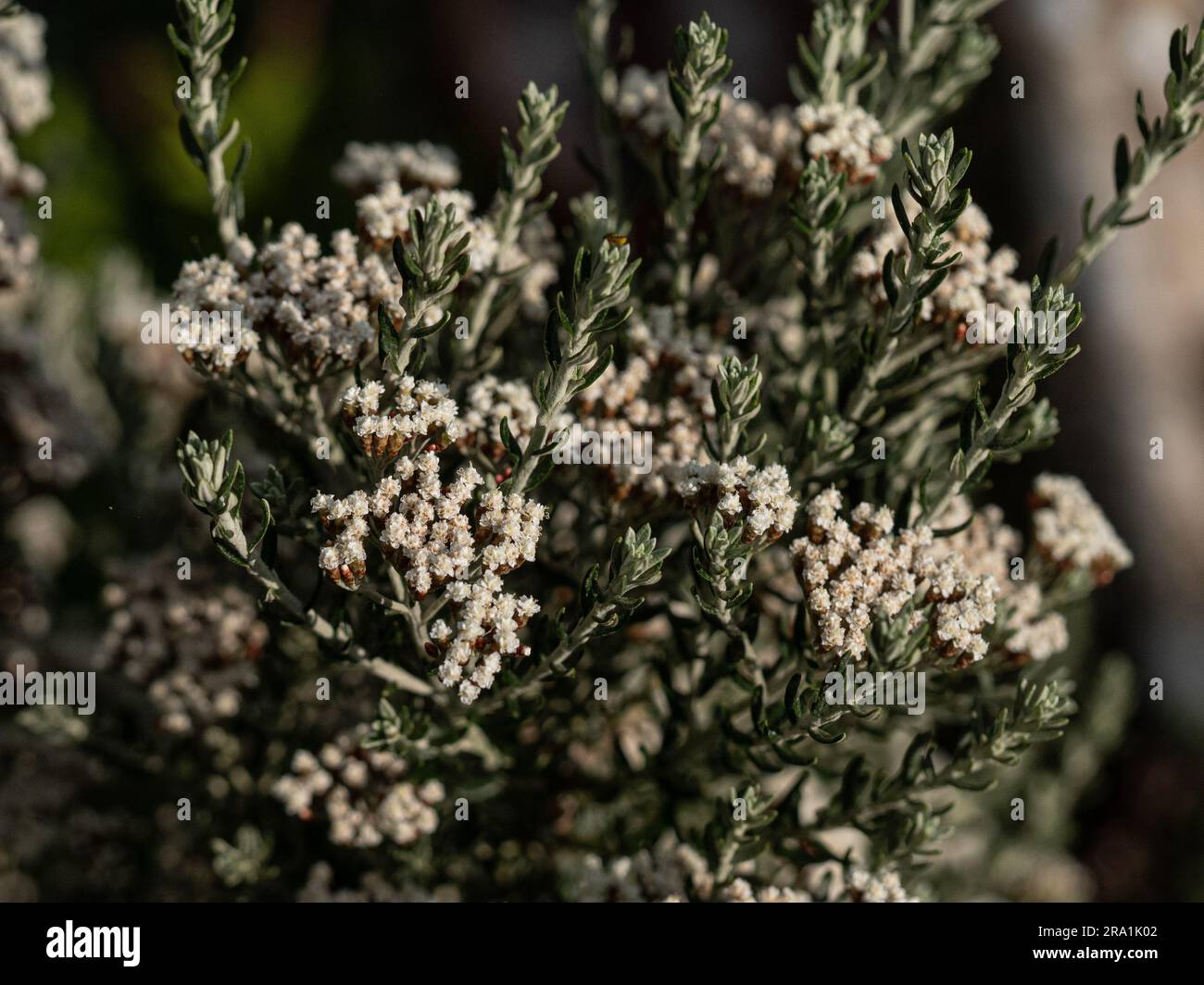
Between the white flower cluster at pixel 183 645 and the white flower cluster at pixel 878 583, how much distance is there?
1.18m

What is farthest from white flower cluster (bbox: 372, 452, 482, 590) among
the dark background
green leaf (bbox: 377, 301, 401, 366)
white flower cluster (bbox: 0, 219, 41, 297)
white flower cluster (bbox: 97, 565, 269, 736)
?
the dark background

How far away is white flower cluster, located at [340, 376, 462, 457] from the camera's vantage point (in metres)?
1.57

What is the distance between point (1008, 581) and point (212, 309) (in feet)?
5.34

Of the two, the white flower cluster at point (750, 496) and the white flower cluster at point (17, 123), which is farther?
the white flower cluster at point (17, 123)

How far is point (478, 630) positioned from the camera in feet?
5.07

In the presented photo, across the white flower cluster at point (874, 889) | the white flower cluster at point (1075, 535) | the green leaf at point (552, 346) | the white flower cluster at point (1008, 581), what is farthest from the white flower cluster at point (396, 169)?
A: the white flower cluster at point (874, 889)

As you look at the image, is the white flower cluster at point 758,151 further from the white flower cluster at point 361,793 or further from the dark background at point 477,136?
the dark background at point 477,136

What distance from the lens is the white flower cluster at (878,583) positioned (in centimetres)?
163

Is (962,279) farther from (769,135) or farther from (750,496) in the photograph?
(750,496)

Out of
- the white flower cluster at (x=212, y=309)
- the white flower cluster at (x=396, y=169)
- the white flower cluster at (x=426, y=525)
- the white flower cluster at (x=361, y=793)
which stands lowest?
the white flower cluster at (x=361, y=793)

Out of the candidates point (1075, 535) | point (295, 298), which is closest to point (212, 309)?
point (295, 298)
